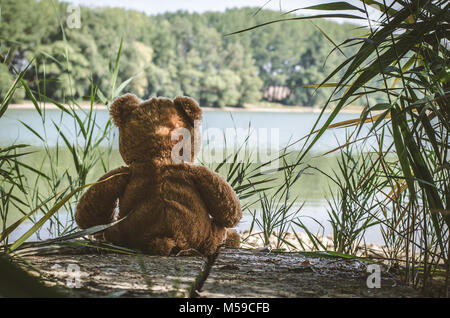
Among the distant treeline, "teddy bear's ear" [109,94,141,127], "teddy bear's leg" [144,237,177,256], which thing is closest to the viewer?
"teddy bear's leg" [144,237,177,256]

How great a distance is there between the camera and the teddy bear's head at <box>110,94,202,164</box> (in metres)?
1.05

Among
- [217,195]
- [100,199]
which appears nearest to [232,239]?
[217,195]

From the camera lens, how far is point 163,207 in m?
1.02

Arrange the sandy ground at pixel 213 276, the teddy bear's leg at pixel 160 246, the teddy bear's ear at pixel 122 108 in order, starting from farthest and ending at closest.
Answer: the teddy bear's ear at pixel 122 108 < the teddy bear's leg at pixel 160 246 < the sandy ground at pixel 213 276

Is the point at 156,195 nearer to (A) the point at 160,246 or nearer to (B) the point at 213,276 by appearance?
(A) the point at 160,246

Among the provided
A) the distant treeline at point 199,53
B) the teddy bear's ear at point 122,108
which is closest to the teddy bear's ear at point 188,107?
the teddy bear's ear at point 122,108

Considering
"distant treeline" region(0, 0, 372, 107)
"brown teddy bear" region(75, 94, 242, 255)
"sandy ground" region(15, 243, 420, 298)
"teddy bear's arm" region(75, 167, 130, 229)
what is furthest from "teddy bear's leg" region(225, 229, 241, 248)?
"distant treeline" region(0, 0, 372, 107)

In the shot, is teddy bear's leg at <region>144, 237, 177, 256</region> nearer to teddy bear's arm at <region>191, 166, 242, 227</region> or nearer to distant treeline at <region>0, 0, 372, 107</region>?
teddy bear's arm at <region>191, 166, 242, 227</region>

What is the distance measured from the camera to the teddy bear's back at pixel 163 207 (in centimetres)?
100

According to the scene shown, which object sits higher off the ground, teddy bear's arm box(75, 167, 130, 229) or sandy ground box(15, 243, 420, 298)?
teddy bear's arm box(75, 167, 130, 229)

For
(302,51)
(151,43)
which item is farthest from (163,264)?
(302,51)

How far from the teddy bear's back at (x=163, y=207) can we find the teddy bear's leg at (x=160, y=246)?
19 millimetres

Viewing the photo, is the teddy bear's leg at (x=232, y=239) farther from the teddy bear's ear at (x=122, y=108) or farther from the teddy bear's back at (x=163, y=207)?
the teddy bear's ear at (x=122, y=108)

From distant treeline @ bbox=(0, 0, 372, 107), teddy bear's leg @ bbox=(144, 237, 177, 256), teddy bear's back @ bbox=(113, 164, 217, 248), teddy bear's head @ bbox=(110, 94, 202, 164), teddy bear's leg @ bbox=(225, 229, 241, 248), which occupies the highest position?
distant treeline @ bbox=(0, 0, 372, 107)
